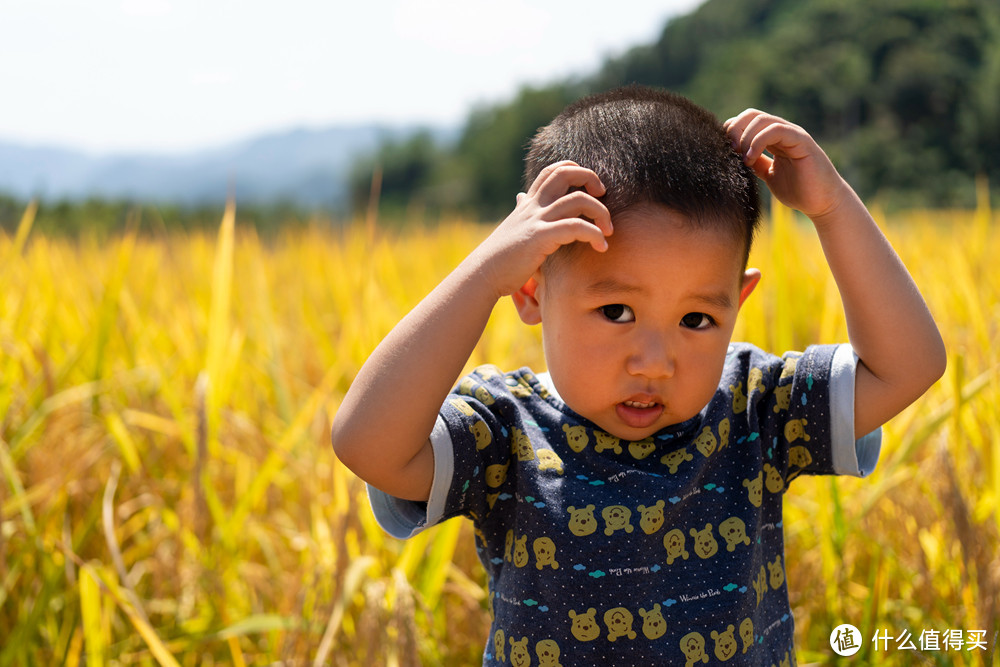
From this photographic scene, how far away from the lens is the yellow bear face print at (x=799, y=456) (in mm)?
937

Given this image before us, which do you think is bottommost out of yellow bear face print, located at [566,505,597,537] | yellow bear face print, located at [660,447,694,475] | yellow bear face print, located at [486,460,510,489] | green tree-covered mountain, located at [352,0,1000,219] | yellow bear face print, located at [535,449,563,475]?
yellow bear face print, located at [566,505,597,537]

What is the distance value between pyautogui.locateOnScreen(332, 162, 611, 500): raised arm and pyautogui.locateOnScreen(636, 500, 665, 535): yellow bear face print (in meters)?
0.25

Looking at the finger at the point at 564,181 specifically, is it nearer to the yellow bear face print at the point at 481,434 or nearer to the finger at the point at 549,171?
the finger at the point at 549,171

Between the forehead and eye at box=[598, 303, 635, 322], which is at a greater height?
the forehead

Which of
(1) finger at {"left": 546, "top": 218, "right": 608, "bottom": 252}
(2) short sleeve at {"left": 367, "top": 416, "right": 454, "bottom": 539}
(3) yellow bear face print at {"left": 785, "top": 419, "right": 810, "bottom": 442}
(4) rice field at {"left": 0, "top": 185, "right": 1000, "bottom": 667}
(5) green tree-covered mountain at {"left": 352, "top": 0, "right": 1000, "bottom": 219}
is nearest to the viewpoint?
(1) finger at {"left": 546, "top": 218, "right": 608, "bottom": 252}

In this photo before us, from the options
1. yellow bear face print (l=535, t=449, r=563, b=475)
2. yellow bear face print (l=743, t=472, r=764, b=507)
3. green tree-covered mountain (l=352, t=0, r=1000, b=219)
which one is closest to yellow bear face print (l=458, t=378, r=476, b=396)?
yellow bear face print (l=535, t=449, r=563, b=475)

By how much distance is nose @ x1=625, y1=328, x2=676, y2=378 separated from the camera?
2.52 feet

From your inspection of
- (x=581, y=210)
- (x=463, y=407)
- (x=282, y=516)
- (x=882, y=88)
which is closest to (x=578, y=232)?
(x=581, y=210)

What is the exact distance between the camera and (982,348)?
1753 mm

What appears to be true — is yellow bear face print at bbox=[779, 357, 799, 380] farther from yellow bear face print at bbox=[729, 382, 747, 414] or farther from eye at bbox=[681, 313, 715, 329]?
eye at bbox=[681, 313, 715, 329]

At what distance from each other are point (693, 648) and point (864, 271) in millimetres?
461

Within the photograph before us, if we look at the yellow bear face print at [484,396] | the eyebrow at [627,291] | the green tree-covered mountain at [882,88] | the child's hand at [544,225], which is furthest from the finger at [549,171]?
the green tree-covered mountain at [882,88]

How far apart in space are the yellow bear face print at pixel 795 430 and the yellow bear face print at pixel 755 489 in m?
0.07

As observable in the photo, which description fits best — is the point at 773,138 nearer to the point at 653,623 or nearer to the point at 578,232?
the point at 578,232
